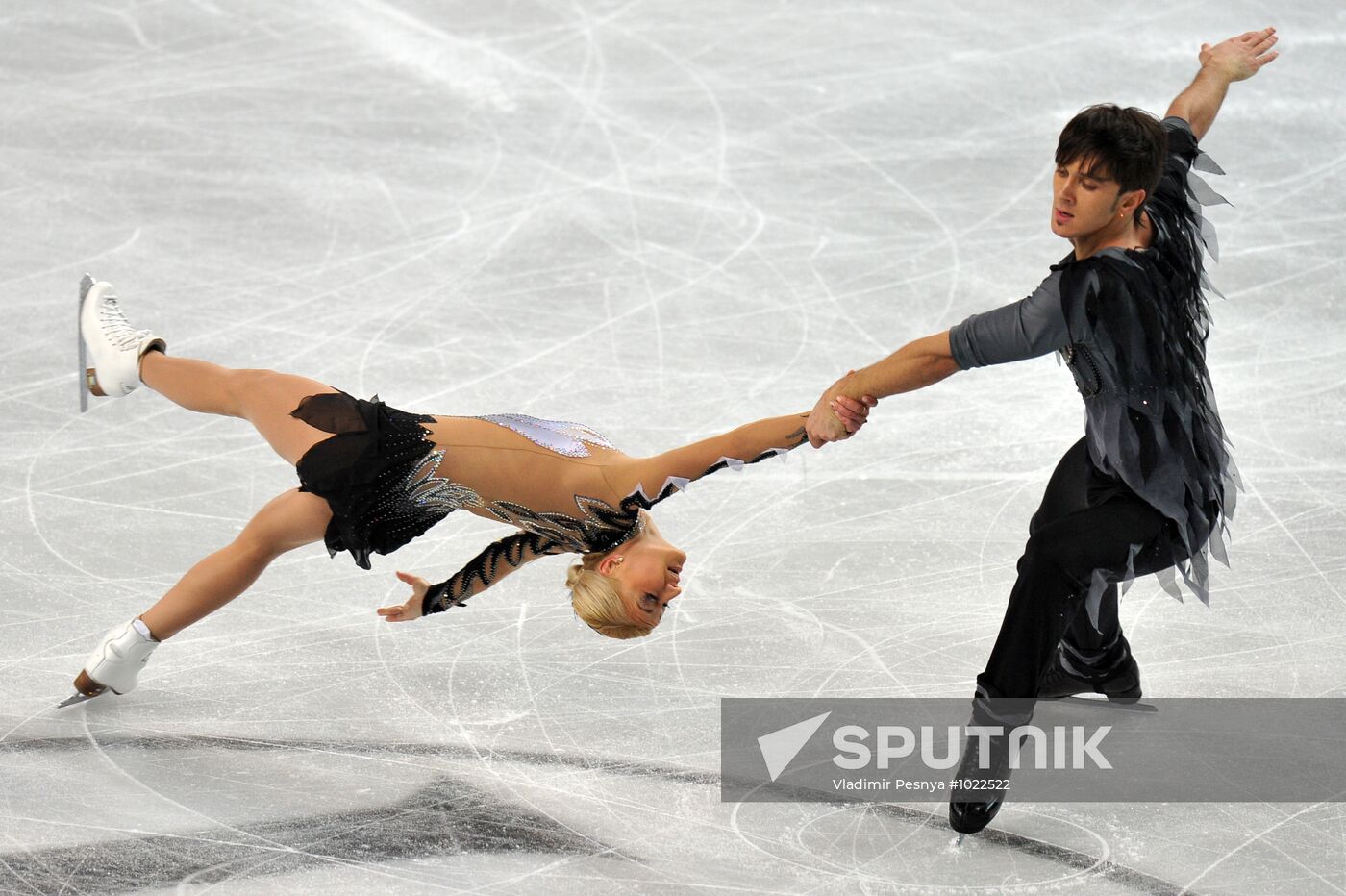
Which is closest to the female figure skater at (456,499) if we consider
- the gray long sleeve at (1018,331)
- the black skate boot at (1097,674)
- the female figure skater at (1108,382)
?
the gray long sleeve at (1018,331)

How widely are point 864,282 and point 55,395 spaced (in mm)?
3087

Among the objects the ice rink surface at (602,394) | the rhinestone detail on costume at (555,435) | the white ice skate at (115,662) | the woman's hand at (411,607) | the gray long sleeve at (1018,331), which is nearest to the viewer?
the gray long sleeve at (1018,331)

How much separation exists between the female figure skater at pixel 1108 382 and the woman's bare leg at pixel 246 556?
1273 millimetres

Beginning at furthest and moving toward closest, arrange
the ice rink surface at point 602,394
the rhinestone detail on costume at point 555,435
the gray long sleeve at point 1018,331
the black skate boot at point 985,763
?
the rhinestone detail on costume at point 555,435, the ice rink surface at point 602,394, the black skate boot at point 985,763, the gray long sleeve at point 1018,331

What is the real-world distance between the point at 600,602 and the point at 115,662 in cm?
127

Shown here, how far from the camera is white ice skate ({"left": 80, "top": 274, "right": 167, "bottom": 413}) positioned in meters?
4.42

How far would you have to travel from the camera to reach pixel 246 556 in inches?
150

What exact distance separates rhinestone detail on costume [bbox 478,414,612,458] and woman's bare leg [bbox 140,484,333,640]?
499 mm

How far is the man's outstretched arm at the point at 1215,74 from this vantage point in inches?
149

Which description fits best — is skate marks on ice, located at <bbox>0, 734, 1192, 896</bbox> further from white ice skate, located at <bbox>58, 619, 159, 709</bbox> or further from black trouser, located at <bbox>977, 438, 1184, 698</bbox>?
black trouser, located at <bbox>977, 438, 1184, 698</bbox>

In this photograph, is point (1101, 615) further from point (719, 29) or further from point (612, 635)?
point (719, 29)

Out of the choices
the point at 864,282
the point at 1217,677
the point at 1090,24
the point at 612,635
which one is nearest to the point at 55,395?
the point at 612,635

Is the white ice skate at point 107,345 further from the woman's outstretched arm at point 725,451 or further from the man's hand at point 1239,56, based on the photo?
the man's hand at point 1239,56

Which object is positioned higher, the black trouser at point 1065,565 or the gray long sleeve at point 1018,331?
the gray long sleeve at point 1018,331
